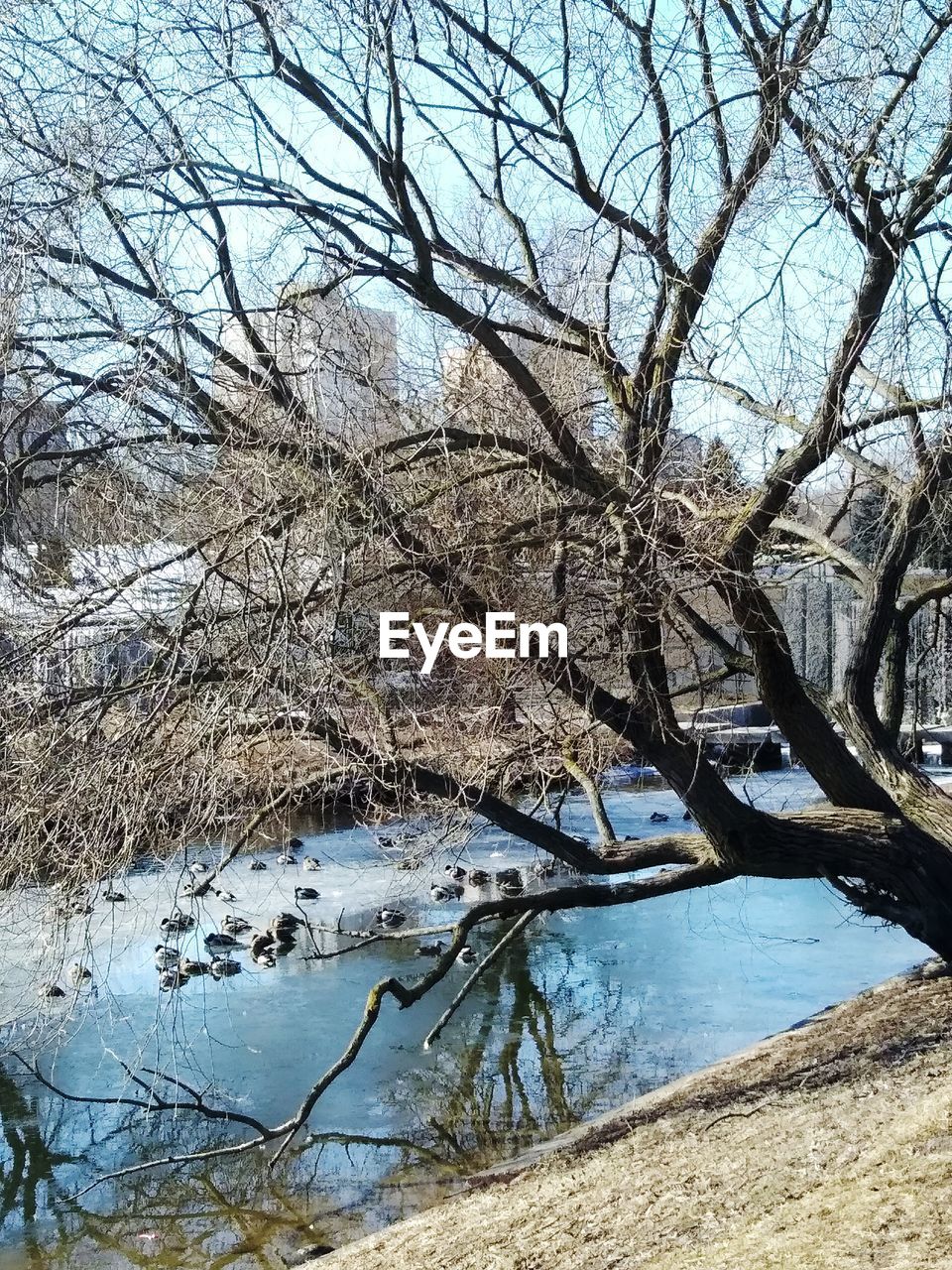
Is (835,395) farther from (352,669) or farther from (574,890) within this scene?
(574,890)

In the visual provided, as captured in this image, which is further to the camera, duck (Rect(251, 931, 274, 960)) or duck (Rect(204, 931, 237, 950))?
duck (Rect(204, 931, 237, 950))

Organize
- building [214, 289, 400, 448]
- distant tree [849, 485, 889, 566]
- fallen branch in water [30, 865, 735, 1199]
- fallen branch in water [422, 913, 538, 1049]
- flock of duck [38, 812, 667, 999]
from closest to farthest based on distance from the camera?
building [214, 289, 400, 448] < fallen branch in water [30, 865, 735, 1199] < fallen branch in water [422, 913, 538, 1049] < distant tree [849, 485, 889, 566] < flock of duck [38, 812, 667, 999]

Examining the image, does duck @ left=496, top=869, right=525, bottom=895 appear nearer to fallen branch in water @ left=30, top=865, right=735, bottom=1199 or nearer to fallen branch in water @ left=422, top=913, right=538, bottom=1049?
fallen branch in water @ left=422, top=913, right=538, bottom=1049

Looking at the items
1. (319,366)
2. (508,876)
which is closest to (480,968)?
(319,366)

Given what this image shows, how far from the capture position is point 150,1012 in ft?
26.6

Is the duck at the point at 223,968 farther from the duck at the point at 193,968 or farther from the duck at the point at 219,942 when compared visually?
the duck at the point at 219,942

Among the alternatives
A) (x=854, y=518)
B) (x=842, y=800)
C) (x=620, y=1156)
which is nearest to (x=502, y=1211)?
(x=620, y=1156)

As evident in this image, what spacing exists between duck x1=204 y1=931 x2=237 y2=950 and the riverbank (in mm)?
4184

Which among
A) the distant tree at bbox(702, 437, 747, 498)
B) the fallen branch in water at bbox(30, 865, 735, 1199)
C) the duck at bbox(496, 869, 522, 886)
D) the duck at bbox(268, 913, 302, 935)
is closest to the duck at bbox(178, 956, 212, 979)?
the duck at bbox(268, 913, 302, 935)

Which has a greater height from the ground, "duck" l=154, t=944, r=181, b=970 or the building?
the building

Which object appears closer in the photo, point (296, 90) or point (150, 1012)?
point (296, 90)

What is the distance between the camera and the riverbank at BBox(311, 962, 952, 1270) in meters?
3.15

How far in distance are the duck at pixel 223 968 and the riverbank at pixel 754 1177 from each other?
3616 mm

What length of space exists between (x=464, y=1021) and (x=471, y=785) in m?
3.10
